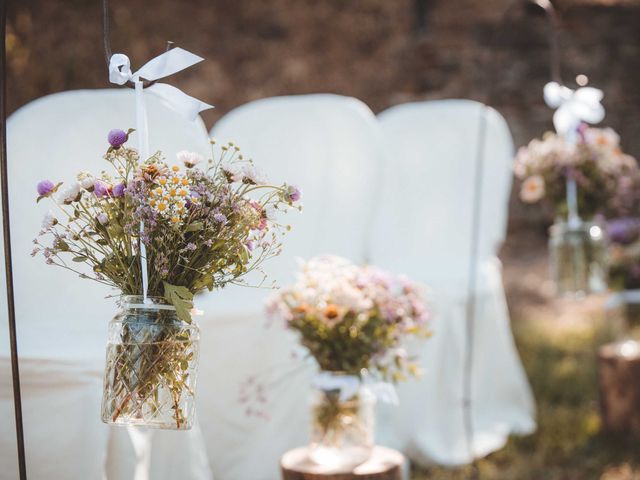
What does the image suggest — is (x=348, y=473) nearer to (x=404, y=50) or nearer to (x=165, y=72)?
(x=165, y=72)

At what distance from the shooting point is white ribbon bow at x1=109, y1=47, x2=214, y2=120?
1544mm

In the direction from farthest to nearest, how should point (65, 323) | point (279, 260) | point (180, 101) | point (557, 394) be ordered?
point (557, 394) → point (279, 260) → point (65, 323) → point (180, 101)

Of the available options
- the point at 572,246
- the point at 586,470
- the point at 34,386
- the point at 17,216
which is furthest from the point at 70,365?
the point at 586,470

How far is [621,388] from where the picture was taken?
3650 mm

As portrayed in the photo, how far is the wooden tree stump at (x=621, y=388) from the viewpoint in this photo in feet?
11.9

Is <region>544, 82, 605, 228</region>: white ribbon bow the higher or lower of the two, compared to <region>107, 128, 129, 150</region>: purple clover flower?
higher

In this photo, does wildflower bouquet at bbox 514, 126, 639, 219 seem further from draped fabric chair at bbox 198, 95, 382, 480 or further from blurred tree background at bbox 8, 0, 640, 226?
blurred tree background at bbox 8, 0, 640, 226

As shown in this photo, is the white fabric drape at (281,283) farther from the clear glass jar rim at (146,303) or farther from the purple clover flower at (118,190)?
the purple clover flower at (118,190)

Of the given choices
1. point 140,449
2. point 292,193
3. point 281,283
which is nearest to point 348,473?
point 140,449

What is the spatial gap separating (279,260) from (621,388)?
1647 millimetres

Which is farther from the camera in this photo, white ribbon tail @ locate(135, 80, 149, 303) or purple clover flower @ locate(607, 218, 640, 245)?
purple clover flower @ locate(607, 218, 640, 245)

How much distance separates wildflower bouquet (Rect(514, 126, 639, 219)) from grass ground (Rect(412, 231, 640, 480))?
3.14ft

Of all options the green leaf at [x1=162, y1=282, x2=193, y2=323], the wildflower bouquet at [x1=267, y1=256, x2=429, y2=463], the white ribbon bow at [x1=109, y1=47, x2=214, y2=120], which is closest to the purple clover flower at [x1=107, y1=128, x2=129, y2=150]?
the white ribbon bow at [x1=109, y1=47, x2=214, y2=120]

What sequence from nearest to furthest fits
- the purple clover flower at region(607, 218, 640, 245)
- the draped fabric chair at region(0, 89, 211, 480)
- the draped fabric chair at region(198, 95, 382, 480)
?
the draped fabric chair at region(0, 89, 211, 480), the draped fabric chair at region(198, 95, 382, 480), the purple clover flower at region(607, 218, 640, 245)
